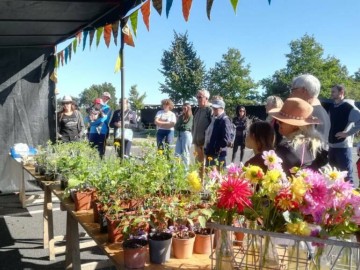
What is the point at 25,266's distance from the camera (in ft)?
9.89

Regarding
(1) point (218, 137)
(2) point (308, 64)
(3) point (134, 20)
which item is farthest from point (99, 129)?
(2) point (308, 64)

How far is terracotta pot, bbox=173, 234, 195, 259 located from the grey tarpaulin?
14.3 feet

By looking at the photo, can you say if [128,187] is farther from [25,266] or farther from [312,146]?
[25,266]

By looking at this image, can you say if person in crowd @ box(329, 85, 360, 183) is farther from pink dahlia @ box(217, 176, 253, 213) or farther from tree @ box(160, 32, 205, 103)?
tree @ box(160, 32, 205, 103)

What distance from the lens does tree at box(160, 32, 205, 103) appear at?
45925 mm

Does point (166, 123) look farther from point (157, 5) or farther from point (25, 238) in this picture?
point (157, 5)

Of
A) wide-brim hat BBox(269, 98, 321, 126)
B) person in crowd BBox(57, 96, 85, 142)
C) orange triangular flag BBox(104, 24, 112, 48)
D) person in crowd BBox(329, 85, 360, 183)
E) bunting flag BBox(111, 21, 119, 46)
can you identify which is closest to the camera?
wide-brim hat BBox(269, 98, 321, 126)

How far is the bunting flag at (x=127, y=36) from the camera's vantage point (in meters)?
3.29

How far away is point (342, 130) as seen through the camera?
440cm

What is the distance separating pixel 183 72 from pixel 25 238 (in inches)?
1709

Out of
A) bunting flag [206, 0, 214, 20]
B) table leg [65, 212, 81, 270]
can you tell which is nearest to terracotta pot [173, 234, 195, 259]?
table leg [65, 212, 81, 270]

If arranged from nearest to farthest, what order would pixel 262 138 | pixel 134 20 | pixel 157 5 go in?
1. pixel 262 138
2. pixel 157 5
3. pixel 134 20

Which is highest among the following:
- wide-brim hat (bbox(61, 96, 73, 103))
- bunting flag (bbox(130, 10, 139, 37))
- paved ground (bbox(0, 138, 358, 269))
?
bunting flag (bbox(130, 10, 139, 37))

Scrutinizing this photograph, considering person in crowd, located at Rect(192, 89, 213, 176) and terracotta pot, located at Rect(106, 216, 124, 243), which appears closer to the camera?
terracotta pot, located at Rect(106, 216, 124, 243)
